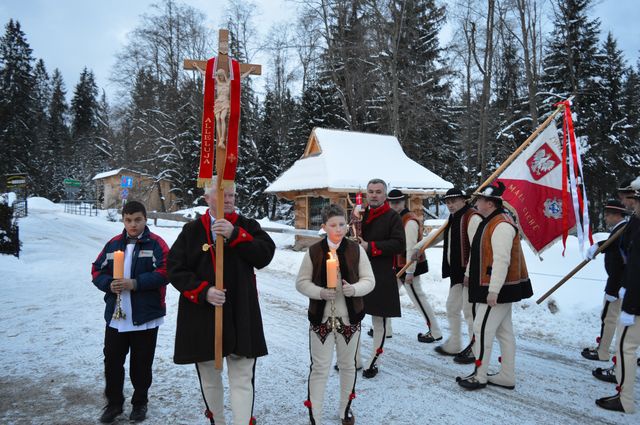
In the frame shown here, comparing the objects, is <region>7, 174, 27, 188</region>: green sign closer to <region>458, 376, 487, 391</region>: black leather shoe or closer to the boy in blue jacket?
the boy in blue jacket

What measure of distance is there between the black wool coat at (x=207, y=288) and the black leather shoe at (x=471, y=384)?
232cm

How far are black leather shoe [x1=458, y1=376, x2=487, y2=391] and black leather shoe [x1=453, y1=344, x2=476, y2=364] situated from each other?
0.74 meters

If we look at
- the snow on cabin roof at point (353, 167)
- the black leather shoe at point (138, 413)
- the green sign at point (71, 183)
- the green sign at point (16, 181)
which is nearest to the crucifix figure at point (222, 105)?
the black leather shoe at point (138, 413)

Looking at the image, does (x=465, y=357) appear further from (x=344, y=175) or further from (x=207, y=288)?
(x=344, y=175)

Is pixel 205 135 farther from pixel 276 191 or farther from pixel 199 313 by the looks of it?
pixel 276 191

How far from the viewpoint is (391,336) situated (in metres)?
6.00

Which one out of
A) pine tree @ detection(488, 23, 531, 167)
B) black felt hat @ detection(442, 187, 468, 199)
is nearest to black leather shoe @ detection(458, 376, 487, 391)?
black felt hat @ detection(442, 187, 468, 199)

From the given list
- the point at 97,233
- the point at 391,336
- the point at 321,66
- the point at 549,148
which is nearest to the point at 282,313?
the point at 391,336

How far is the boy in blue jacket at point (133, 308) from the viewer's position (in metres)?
3.59

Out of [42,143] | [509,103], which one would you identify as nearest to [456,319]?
[509,103]

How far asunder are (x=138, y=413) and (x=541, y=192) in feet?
17.1

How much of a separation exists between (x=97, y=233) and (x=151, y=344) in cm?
2056

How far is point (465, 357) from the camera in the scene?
512 cm

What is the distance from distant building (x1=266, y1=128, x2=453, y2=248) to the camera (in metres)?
16.2
